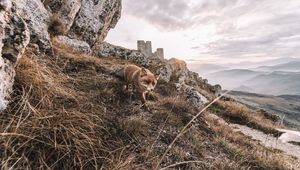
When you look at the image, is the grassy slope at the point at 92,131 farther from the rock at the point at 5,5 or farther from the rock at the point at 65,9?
the rock at the point at 65,9

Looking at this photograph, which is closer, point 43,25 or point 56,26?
point 43,25

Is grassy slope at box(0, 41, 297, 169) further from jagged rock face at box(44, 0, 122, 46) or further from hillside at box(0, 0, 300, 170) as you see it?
jagged rock face at box(44, 0, 122, 46)

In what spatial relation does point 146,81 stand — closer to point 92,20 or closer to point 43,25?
point 43,25

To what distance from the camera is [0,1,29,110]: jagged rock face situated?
12.3 feet

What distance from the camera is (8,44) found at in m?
3.96

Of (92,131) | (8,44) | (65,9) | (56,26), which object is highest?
(65,9)

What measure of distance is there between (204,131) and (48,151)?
4.29m

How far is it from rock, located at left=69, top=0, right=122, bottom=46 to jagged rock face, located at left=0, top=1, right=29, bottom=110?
10.6 m

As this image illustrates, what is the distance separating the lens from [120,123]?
502cm

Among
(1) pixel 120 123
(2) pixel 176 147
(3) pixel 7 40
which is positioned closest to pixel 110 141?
(1) pixel 120 123

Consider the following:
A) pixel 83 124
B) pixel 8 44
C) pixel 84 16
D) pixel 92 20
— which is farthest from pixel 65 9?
pixel 83 124

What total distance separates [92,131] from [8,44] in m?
1.48

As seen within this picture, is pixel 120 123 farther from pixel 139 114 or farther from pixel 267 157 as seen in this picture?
pixel 267 157

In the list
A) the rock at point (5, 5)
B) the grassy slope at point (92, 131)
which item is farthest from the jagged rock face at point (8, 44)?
the grassy slope at point (92, 131)
